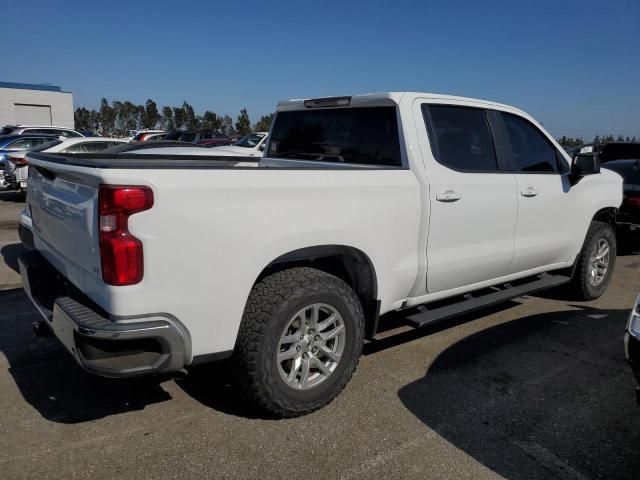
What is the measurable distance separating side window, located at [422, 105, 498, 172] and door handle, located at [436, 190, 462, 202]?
22 cm

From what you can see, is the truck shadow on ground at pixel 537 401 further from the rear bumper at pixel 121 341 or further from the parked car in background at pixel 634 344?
the rear bumper at pixel 121 341

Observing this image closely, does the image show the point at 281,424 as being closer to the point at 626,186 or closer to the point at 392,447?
the point at 392,447

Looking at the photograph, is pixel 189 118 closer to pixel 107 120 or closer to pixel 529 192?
pixel 107 120

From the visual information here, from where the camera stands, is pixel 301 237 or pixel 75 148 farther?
pixel 75 148

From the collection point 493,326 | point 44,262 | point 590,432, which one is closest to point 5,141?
point 44,262

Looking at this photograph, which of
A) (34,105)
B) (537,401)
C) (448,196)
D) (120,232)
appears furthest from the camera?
(34,105)

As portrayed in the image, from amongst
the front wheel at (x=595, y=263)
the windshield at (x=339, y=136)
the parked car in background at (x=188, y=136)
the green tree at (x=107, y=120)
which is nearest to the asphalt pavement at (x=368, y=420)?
the front wheel at (x=595, y=263)

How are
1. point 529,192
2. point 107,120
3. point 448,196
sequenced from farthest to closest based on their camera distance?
point 107,120 → point 529,192 → point 448,196

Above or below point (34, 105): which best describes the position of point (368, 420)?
below

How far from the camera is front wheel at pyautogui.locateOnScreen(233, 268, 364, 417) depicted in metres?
2.98

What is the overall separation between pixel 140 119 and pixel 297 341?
63.7 m

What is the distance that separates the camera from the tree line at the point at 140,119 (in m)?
59.8

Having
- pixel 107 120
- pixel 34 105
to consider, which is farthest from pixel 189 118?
pixel 34 105

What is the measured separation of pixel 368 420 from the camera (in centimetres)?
328
